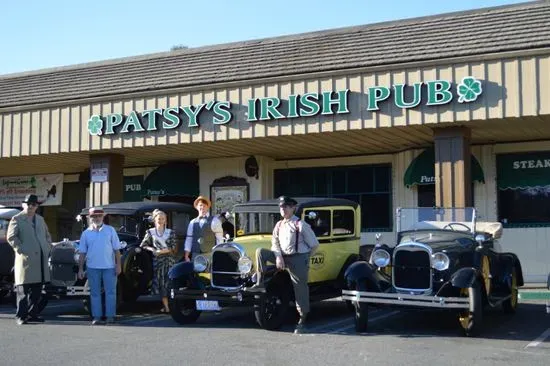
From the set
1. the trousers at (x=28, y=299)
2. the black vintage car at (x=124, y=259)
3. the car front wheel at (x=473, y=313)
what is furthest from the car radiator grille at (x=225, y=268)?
the car front wheel at (x=473, y=313)

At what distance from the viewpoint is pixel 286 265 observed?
937 centimetres

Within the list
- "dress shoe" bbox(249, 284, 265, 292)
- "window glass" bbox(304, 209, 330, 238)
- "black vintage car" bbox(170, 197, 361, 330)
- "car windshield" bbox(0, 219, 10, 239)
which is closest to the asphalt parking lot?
"black vintage car" bbox(170, 197, 361, 330)

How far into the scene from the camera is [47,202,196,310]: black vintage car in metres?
11.2

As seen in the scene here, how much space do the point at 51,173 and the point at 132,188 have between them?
3.18 metres

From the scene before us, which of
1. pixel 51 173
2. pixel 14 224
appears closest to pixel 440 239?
pixel 14 224

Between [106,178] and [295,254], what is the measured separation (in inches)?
348

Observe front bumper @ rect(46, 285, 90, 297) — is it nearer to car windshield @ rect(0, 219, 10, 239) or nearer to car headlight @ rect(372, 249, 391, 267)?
car windshield @ rect(0, 219, 10, 239)

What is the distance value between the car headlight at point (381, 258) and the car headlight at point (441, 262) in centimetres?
70

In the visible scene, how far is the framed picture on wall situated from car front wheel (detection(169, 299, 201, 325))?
8129mm

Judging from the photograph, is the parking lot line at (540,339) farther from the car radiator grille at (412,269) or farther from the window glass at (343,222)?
the window glass at (343,222)

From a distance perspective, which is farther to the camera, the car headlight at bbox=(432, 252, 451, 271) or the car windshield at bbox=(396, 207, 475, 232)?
the car windshield at bbox=(396, 207, 475, 232)

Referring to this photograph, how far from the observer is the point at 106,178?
1694cm

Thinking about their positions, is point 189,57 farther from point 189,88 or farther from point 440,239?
point 440,239

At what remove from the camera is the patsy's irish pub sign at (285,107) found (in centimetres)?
1262
